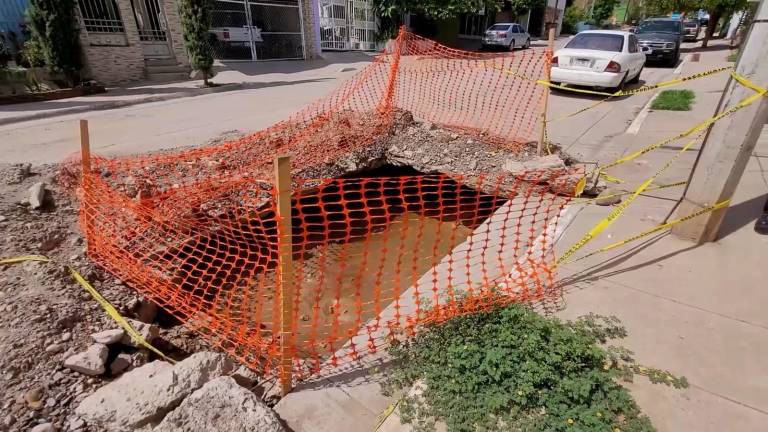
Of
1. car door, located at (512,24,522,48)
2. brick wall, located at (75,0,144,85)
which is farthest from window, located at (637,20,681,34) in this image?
brick wall, located at (75,0,144,85)

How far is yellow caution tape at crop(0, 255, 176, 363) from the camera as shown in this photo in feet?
9.48

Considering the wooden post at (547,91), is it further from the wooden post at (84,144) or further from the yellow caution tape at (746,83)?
the wooden post at (84,144)

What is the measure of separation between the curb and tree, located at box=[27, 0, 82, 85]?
2277mm

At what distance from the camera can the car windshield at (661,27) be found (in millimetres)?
17688

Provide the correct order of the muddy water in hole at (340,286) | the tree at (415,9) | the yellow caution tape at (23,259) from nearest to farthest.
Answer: the yellow caution tape at (23,259)
the muddy water in hole at (340,286)
the tree at (415,9)

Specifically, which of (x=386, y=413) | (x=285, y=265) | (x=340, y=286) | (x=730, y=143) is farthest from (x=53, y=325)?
(x=730, y=143)

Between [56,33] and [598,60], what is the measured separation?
14538mm

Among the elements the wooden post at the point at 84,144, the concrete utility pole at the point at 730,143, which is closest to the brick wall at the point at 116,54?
the wooden post at the point at 84,144

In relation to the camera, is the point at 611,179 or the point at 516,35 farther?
the point at 516,35

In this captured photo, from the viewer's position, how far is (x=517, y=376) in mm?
2303

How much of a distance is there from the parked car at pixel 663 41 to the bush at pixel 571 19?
27.4 m

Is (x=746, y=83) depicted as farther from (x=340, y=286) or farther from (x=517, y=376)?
(x=340, y=286)

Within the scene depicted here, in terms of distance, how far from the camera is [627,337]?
2666mm

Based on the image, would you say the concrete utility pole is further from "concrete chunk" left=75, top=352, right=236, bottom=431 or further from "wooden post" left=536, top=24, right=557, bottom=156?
"concrete chunk" left=75, top=352, right=236, bottom=431
